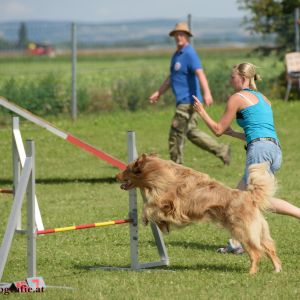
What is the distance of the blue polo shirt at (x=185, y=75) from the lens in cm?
1408

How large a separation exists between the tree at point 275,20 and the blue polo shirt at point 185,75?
10.9 metres

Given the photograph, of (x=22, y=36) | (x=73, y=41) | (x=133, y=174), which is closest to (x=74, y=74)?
(x=73, y=41)

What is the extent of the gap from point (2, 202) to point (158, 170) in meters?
5.15

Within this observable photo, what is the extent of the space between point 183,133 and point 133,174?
640 centimetres

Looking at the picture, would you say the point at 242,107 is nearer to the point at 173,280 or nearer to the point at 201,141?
the point at 173,280

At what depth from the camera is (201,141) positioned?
14461 millimetres

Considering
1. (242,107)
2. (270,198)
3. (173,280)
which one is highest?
(242,107)

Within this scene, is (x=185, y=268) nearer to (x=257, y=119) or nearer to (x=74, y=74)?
(x=257, y=119)

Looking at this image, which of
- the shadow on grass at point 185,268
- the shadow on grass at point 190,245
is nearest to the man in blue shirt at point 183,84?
the shadow on grass at point 190,245

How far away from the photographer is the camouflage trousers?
14148 millimetres

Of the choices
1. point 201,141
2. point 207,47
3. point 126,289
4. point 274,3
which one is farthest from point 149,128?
point 126,289

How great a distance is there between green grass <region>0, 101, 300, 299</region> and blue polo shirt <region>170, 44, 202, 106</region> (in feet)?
4.14

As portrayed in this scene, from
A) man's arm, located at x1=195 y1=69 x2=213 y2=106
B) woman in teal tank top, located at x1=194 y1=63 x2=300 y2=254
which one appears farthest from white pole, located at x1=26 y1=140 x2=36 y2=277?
man's arm, located at x1=195 y1=69 x2=213 y2=106

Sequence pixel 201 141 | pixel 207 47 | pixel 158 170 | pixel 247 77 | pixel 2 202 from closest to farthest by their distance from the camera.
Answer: pixel 158 170 < pixel 247 77 < pixel 2 202 < pixel 201 141 < pixel 207 47
